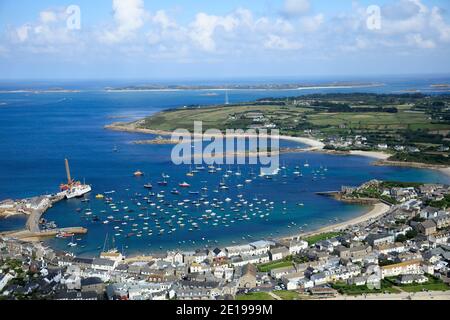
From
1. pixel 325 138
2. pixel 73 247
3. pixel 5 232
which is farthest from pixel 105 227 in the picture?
pixel 325 138

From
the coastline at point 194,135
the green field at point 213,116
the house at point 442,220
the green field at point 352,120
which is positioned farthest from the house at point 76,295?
the green field at point 213,116

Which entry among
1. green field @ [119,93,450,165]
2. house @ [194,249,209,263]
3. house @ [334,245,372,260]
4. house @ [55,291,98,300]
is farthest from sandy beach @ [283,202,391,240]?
green field @ [119,93,450,165]

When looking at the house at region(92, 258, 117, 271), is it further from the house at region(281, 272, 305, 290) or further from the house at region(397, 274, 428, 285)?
the house at region(397, 274, 428, 285)

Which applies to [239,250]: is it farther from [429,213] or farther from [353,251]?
[429,213]

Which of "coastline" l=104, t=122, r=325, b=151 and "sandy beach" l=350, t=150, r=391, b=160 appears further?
"coastline" l=104, t=122, r=325, b=151

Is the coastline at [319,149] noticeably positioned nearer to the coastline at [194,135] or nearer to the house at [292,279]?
the coastline at [194,135]
